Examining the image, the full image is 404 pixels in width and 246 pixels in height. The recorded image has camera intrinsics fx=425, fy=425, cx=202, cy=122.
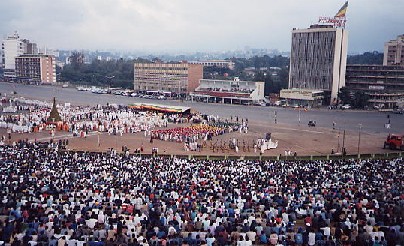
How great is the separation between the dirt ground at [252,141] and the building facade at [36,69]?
8030 centimetres

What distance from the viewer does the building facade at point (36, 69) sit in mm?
113000

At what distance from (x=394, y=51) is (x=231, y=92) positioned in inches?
1661

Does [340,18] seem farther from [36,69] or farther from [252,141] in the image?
[36,69]

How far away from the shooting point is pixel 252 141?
36.2 metres

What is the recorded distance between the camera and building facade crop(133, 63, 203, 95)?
3337 inches

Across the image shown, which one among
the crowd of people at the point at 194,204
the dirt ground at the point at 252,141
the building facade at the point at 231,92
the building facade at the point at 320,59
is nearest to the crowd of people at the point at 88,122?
the dirt ground at the point at 252,141

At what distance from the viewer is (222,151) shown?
31688mm

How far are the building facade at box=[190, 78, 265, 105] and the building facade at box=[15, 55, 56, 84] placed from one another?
52564 millimetres

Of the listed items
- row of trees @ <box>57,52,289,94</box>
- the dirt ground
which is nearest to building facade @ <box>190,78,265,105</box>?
row of trees @ <box>57,52,289,94</box>

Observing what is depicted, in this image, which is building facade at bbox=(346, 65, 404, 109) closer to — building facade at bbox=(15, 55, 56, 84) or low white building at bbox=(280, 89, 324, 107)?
low white building at bbox=(280, 89, 324, 107)

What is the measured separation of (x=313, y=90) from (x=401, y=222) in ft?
202

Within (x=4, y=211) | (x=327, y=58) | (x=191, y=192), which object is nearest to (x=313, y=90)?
(x=327, y=58)

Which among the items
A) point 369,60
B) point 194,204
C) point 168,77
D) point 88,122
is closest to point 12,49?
point 168,77

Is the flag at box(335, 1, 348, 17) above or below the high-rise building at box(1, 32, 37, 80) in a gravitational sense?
above
